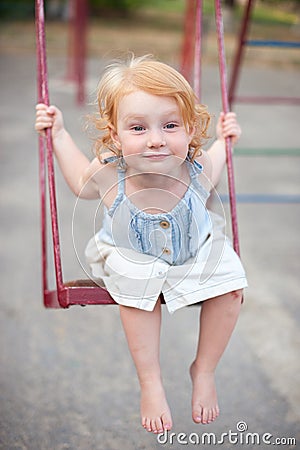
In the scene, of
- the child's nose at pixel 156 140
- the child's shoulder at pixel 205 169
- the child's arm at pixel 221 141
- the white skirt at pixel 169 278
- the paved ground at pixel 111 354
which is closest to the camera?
the child's nose at pixel 156 140

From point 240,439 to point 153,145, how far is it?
3.32ft

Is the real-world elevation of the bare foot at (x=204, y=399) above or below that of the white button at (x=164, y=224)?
below

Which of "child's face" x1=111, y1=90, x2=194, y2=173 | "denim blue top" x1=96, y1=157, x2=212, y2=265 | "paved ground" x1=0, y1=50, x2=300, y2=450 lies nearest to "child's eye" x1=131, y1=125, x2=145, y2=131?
"child's face" x1=111, y1=90, x2=194, y2=173

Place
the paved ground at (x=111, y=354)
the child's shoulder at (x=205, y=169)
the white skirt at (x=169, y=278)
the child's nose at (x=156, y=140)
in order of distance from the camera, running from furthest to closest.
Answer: the paved ground at (x=111, y=354), the child's shoulder at (x=205, y=169), the white skirt at (x=169, y=278), the child's nose at (x=156, y=140)

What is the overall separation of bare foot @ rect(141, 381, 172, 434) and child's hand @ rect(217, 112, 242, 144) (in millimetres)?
723

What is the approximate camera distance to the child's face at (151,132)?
177 centimetres

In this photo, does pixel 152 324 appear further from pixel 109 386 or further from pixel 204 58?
pixel 204 58

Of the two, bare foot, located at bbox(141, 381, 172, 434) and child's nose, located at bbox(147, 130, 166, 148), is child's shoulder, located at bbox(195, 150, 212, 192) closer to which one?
child's nose, located at bbox(147, 130, 166, 148)

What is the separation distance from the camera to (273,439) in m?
2.28

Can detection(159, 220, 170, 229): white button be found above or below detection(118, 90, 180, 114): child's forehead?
below

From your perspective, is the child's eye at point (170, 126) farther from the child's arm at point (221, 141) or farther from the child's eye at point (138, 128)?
the child's arm at point (221, 141)

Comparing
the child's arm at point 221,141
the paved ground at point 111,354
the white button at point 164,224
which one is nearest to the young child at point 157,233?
the white button at point 164,224

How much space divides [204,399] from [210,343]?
0.47 feet

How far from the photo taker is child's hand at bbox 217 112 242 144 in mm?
2117
